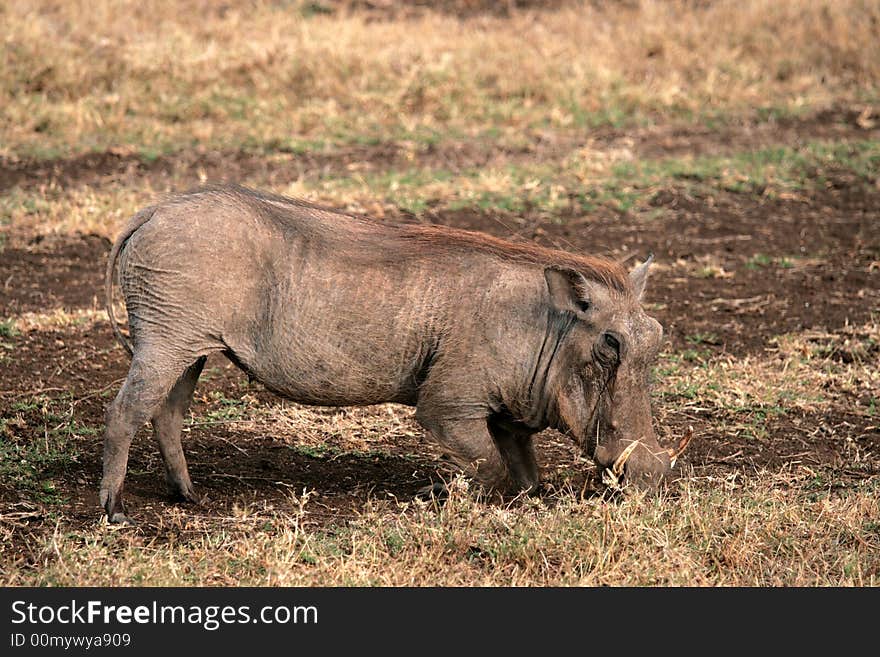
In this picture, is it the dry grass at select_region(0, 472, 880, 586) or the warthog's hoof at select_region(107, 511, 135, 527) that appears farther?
the warthog's hoof at select_region(107, 511, 135, 527)

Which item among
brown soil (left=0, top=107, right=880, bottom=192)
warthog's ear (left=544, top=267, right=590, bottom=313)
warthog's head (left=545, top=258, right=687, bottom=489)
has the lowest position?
brown soil (left=0, top=107, right=880, bottom=192)

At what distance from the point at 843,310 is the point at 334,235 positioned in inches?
154

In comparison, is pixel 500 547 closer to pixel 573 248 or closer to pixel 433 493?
pixel 433 493

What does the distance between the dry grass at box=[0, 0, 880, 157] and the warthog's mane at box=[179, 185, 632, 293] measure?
5.85 m

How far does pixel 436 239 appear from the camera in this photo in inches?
197

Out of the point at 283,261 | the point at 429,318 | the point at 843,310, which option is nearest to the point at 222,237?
the point at 283,261

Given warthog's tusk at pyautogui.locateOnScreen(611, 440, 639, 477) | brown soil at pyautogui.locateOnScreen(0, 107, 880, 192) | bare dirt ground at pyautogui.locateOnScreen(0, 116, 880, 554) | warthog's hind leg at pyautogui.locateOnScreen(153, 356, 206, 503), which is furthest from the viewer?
brown soil at pyautogui.locateOnScreen(0, 107, 880, 192)

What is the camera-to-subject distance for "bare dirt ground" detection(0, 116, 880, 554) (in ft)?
17.6

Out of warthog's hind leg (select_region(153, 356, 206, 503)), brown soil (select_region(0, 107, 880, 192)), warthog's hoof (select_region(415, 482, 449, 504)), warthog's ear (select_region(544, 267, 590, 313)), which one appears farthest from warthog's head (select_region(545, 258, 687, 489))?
brown soil (select_region(0, 107, 880, 192))

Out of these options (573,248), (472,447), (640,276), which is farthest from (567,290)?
(573,248)

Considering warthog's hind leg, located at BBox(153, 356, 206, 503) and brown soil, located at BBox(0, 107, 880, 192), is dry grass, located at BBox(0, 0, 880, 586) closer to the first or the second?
brown soil, located at BBox(0, 107, 880, 192)

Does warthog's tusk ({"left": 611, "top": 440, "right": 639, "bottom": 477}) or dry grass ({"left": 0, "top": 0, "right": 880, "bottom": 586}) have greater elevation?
warthog's tusk ({"left": 611, "top": 440, "right": 639, "bottom": 477})

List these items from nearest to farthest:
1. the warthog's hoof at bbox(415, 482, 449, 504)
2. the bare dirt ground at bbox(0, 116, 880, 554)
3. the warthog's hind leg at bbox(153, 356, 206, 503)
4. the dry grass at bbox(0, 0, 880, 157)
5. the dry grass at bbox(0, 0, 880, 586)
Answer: the dry grass at bbox(0, 0, 880, 586)
the warthog's hind leg at bbox(153, 356, 206, 503)
the warthog's hoof at bbox(415, 482, 449, 504)
the bare dirt ground at bbox(0, 116, 880, 554)
the dry grass at bbox(0, 0, 880, 157)

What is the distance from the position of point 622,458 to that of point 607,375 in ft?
1.04
